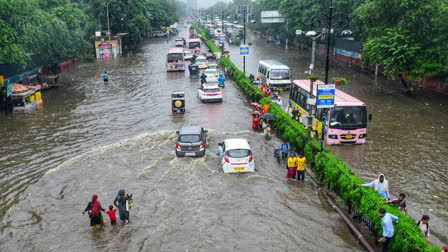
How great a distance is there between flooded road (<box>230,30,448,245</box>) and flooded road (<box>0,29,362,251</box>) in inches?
131

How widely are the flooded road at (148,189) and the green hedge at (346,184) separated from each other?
922 mm

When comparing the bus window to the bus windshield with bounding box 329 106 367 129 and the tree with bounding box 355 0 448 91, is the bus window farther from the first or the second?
the tree with bounding box 355 0 448 91

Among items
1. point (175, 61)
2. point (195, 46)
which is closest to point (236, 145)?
point (175, 61)

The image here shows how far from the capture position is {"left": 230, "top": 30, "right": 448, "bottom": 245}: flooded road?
48.7ft

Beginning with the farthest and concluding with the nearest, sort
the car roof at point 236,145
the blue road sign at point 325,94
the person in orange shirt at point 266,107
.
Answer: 1. the person in orange shirt at point 266,107
2. the car roof at point 236,145
3. the blue road sign at point 325,94

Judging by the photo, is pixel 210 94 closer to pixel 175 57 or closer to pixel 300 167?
pixel 300 167

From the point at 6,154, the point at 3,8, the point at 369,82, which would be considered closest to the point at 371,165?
the point at 6,154

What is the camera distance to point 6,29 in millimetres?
28797

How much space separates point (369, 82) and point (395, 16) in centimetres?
843

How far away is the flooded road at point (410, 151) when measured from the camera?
14.9 metres

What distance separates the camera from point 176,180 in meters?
17.3

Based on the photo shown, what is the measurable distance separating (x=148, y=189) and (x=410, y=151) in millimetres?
13207

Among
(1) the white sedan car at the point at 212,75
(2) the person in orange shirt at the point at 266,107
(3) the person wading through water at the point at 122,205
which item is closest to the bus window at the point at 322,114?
(2) the person in orange shirt at the point at 266,107

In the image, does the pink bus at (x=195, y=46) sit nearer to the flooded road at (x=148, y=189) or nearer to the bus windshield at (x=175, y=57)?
the bus windshield at (x=175, y=57)
